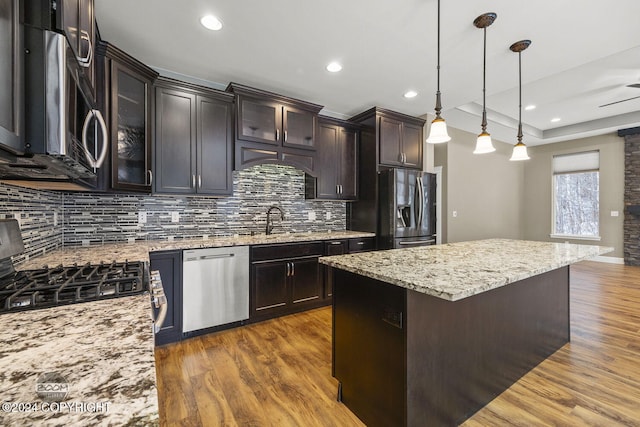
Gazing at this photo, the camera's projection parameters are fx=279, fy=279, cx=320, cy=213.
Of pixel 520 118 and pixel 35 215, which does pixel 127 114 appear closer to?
pixel 35 215

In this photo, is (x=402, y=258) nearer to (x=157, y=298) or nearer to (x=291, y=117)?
(x=157, y=298)

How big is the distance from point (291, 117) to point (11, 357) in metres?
3.15

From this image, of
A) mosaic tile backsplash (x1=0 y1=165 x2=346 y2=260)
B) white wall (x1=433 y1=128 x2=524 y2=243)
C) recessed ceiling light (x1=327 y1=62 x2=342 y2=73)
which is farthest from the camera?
white wall (x1=433 y1=128 x2=524 y2=243)

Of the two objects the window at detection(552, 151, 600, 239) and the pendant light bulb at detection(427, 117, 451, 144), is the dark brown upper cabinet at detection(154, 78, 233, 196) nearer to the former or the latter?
the pendant light bulb at detection(427, 117, 451, 144)

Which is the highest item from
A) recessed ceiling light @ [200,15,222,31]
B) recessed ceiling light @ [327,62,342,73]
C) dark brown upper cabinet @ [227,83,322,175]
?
recessed ceiling light @ [327,62,342,73]

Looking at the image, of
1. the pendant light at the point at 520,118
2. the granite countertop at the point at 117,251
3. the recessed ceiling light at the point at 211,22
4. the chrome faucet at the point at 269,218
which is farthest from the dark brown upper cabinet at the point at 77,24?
the pendant light at the point at 520,118

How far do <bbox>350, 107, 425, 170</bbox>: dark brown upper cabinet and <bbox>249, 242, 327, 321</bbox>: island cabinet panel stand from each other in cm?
162

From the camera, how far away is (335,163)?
12.6 ft

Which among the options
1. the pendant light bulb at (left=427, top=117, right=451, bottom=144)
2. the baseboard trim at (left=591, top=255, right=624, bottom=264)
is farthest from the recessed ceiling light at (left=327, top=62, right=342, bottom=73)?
the baseboard trim at (left=591, top=255, right=624, bottom=264)

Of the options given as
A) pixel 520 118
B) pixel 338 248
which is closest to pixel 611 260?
pixel 520 118

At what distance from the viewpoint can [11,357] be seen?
0.61 m

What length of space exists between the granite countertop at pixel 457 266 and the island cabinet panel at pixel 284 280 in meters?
1.32

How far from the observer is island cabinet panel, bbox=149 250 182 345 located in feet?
7.99

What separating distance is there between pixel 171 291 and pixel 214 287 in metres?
0.37
